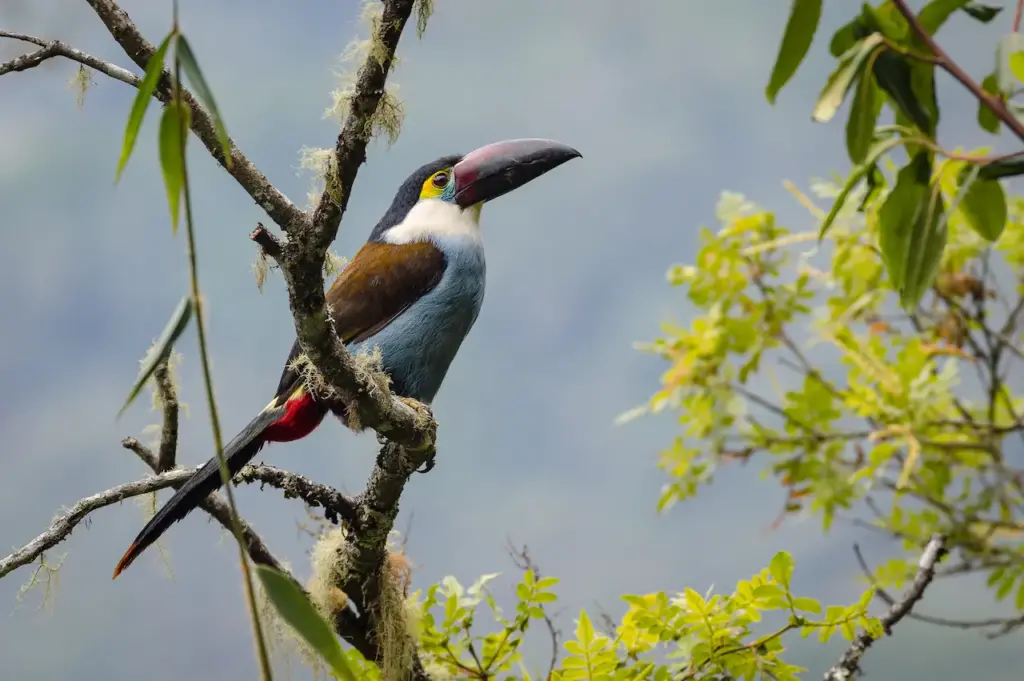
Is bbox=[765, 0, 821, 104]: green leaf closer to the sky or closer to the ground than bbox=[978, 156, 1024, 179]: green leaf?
closer to the sky

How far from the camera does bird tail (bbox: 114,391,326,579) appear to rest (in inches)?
79.9

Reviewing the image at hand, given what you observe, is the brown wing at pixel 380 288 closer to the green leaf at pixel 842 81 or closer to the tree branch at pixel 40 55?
the tree branch at pixel 40 55

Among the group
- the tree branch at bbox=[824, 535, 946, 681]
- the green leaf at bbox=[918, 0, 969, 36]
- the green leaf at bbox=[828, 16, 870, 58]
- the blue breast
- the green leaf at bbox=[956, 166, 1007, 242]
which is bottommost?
the tree branch at bbox=[824, 535, 946, 681]

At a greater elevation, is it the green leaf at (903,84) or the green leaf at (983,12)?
the green leaf at (983,12)

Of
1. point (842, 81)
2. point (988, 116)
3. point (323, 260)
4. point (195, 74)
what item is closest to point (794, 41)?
point (842, 81)

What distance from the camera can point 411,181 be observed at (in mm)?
2898

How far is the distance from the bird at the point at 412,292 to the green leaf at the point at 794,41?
3.41ft

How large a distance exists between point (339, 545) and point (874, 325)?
258cm

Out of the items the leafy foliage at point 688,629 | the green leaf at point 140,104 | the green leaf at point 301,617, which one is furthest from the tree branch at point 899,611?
the green leaf at point 140,104

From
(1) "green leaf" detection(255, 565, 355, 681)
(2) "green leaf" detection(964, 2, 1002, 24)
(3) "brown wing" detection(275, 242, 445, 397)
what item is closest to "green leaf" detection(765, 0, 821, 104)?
(2) "green leaf" detection(964, 2, 1002, 24)

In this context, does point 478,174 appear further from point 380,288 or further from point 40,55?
point 40,55

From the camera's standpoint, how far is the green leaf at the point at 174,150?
84 cm

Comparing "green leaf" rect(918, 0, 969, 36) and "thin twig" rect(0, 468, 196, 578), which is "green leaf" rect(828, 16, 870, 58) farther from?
"thin twig" rect(0, 468, 196, 578)

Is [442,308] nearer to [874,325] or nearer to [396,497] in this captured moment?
[396,497]
